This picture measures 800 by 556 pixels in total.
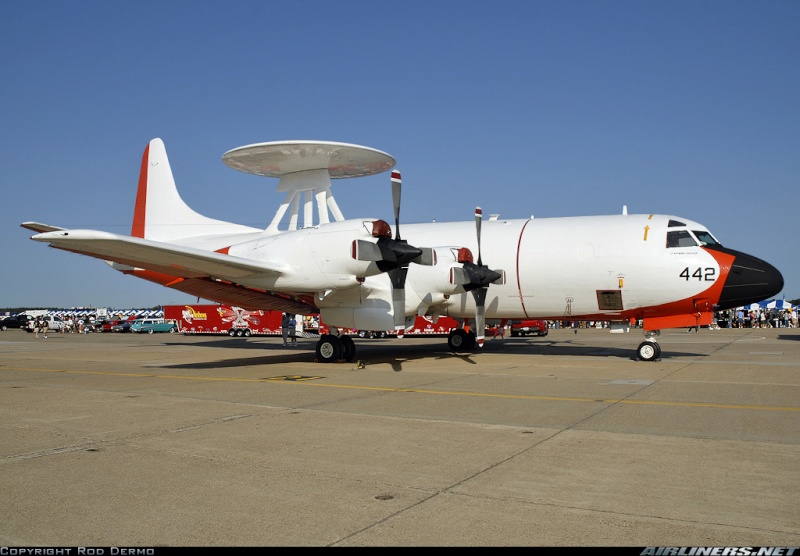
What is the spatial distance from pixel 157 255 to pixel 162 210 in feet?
31.5

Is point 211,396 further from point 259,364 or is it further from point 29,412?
point 259,364

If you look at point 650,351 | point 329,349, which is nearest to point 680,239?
point 650,351

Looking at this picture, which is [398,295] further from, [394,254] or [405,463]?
[405,463]

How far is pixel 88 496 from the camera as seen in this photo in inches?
232

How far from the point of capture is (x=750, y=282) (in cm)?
1716

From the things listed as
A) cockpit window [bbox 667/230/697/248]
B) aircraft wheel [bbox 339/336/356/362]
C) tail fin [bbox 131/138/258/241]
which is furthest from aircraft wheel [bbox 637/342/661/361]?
tail fin [bbox 131/138/258/241]

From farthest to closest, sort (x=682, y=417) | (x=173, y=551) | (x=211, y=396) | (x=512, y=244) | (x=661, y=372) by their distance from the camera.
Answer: (x=512, y=244) → (x=661, y=372) → (x=211, y=396) → (x=682, y=417) → (x=173, y=551)

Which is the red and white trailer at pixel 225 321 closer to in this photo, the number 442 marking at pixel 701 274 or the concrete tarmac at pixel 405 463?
the concrete tarmac at pixel 405 463

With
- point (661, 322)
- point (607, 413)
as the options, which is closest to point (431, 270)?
point (661, 322)

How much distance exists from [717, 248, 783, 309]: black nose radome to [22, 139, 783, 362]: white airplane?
1.3 inches

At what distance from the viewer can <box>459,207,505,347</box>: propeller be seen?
1925 cm

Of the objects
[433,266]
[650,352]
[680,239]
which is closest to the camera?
[680,239]

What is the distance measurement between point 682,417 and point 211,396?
8.38m

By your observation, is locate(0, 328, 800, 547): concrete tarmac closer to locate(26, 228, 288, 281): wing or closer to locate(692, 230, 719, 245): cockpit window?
locate(26, 228, 288, 281): wing
